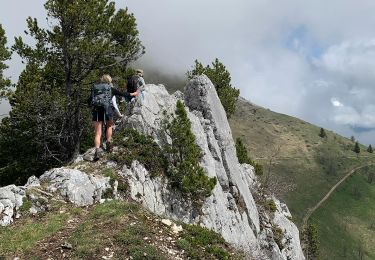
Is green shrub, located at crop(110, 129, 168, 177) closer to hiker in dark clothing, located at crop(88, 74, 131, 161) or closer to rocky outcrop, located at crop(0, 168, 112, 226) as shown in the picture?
hiker in dark clothing, located at crop(88, 74, 131, 161)

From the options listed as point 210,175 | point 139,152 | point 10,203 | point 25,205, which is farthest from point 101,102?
point 210,175

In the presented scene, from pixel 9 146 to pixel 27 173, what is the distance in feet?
13.1

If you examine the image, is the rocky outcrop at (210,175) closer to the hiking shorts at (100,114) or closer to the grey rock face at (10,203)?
the hiking shorts at (100,114)

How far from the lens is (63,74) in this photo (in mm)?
33594

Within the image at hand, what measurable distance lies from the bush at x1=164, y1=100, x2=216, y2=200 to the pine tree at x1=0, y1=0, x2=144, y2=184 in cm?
1107

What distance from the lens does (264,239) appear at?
95.2ft

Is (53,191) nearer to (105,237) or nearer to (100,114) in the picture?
(100,114)

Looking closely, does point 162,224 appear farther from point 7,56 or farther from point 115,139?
point 7,56

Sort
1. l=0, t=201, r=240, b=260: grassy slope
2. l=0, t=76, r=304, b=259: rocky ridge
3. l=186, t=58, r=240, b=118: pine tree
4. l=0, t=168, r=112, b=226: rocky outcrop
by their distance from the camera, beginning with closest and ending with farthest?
l=0, t=201, r=240, b=260: grassy slope, l=0, t=168, r=112, b=226: rocky outcrop, l=0, t=76, r=304, b=259: rocky ridge, l=186, t=58, r=240, b=118: pine tree

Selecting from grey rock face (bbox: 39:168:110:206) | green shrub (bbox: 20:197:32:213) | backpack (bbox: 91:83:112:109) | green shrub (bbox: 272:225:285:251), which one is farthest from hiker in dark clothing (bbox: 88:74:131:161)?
green shrub (bbox: 272:225:285:251)

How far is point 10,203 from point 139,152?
314 inches

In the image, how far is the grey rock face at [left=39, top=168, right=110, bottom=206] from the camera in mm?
16016

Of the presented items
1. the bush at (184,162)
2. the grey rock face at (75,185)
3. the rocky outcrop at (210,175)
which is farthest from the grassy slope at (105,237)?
the bush at (184,162)

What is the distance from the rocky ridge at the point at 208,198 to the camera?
16156mm
